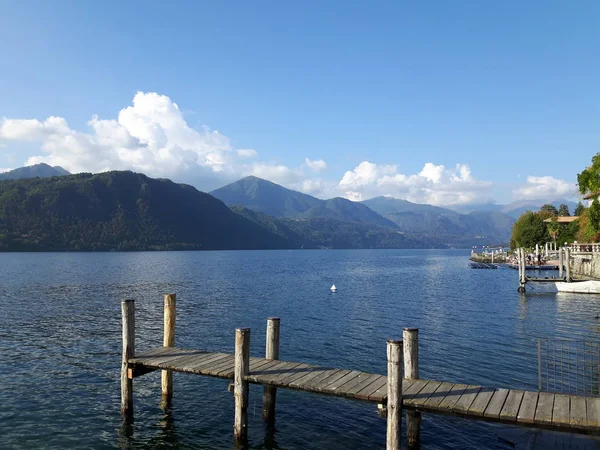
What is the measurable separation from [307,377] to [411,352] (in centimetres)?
353

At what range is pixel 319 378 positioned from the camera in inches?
574

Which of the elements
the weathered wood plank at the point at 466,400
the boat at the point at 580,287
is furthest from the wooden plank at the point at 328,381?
the boat at the point at 580,287

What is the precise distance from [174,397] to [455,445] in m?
Result: 11.9

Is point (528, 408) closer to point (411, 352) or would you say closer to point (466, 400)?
point (466, 400)

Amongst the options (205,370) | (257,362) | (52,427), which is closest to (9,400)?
(52,427)

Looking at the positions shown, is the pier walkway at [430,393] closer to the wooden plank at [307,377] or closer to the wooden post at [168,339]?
the wooden plank at [307,377]

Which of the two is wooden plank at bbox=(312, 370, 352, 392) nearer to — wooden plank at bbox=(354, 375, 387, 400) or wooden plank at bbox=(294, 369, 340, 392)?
wooden plank at bbox=(294, 369, 340, 392)

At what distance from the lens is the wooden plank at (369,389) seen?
1296 centimetres

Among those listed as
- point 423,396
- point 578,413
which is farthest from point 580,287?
point 423,396

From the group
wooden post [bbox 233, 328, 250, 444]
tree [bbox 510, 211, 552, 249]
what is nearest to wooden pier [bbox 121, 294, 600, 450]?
wooden post [bbox 233, 328, 250, 444]

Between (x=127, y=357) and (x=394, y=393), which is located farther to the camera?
(x=127, y=357)

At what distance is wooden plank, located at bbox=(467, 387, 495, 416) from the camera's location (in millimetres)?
11773

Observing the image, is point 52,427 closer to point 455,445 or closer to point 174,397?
point 174,397

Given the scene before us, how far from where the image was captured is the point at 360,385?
13.8m
